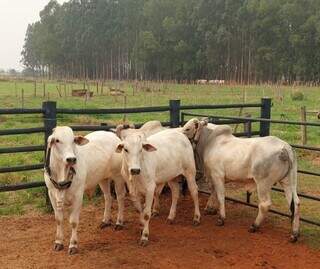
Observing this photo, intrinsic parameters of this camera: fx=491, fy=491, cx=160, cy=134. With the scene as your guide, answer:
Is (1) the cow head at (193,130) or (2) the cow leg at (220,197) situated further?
(1) the cow head at (193,130)

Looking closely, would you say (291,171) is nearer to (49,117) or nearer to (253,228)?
(253,228)

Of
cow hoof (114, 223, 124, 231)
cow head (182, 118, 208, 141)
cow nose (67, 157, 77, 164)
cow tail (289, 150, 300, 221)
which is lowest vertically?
cow hoof (114, 223, 124, 231)

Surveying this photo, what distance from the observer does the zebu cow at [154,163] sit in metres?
6.27

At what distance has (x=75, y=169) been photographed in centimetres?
614

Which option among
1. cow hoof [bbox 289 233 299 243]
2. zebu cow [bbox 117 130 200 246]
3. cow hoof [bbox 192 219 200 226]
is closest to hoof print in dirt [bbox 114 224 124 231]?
zebu cow [bbox 117 130 200 246]

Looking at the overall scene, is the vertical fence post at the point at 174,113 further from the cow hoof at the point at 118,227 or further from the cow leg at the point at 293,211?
the cow leg at the point at 293,211

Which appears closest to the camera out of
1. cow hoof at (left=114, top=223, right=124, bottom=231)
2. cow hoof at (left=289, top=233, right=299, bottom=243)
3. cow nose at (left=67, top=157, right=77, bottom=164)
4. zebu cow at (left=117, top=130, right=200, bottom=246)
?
cow nose at (left=67, top=157, right=77, bottom=164)

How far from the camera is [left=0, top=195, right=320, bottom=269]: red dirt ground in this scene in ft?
19.0

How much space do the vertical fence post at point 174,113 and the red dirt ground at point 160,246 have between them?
1.91 m

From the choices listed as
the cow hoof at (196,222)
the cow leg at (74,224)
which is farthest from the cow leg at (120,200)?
the cow hoof at (196,222)

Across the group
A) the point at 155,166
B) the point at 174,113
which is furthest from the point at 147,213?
the point at 174,113

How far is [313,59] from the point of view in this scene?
65.2 meters

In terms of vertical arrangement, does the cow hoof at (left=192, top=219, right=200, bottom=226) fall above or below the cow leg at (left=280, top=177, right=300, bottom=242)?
below

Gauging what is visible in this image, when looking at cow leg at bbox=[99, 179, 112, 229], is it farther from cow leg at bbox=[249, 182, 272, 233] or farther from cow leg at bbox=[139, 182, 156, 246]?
cow leg at bbox=[249, 182, 272, 233]
